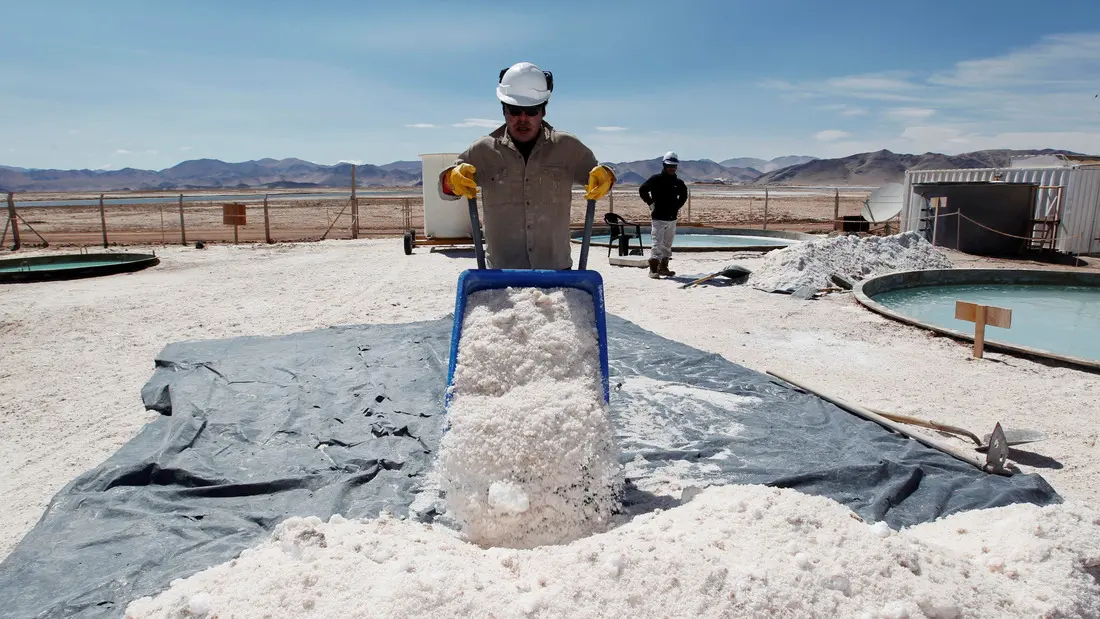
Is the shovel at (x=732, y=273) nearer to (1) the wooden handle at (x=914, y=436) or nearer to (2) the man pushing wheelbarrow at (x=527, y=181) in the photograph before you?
(1) the wooden handle at (x=914, y=436)

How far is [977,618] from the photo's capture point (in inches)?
73.4

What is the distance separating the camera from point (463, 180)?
3.05 metres

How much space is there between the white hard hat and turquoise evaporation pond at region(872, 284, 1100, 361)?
5.23 meters

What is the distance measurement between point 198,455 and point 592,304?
2.12 meters

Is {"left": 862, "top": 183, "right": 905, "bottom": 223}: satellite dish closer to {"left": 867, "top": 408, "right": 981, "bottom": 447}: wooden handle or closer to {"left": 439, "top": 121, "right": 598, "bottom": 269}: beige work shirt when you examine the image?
{"left": 867, "top": 408, "right": 981, "bottom": 447}: wooden handle

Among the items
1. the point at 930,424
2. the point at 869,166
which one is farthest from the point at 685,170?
the point at 930,424

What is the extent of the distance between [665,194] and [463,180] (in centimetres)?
688

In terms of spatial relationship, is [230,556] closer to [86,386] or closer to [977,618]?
[977,618]

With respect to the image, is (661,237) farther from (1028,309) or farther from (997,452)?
(997,452)

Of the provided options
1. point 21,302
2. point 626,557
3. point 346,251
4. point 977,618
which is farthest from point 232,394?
point 346,251

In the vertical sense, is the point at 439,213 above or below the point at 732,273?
above

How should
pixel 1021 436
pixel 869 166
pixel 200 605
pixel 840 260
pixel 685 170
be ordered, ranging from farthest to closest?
pixel 685 170
pixel 869 166
pixel 840 260
pixel 1021 436
pixel 200 605

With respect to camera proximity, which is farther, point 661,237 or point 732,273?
point 661,237

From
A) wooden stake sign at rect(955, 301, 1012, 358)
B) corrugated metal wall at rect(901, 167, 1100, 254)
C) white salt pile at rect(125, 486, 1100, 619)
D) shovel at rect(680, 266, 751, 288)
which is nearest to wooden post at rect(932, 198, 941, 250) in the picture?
corrugated metal wall at rect(901, 167, 1100, 254)
